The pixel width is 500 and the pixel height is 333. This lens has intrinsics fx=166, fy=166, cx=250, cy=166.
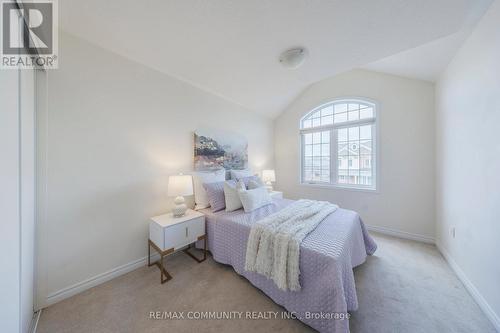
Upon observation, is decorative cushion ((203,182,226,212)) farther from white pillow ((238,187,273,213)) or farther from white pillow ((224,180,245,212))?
white pillow ((238,187,273,213))

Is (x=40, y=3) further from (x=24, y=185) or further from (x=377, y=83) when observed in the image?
(x=377, y=83)

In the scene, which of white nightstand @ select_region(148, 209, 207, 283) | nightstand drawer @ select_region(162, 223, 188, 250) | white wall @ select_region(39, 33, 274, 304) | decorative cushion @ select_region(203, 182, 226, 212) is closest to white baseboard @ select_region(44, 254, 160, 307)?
white wall @ select_region(39, 33, 274, 304)

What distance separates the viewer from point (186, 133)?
2438 mm

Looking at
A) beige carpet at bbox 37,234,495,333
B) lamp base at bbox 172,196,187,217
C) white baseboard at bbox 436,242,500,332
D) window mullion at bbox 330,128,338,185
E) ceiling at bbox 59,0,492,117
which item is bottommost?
beige carpet at bbox 37,234,495,333

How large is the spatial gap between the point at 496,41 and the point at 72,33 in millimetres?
3585

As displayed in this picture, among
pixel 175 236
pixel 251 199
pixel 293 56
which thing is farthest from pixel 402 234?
pixel 175 236

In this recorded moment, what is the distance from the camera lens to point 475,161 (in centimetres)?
155

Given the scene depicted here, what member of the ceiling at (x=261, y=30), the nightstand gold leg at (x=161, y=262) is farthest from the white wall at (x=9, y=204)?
the ceiling at (x=261, y=30)

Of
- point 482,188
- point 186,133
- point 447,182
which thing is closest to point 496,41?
point 482,188

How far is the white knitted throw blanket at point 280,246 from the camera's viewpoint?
1.31 metres

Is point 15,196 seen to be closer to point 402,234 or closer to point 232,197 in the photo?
point 232,197

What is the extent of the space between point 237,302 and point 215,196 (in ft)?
3.94

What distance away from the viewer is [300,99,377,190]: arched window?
10.1 ft

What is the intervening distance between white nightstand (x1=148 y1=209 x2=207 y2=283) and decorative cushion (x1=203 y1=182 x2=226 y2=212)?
0.77 ft
